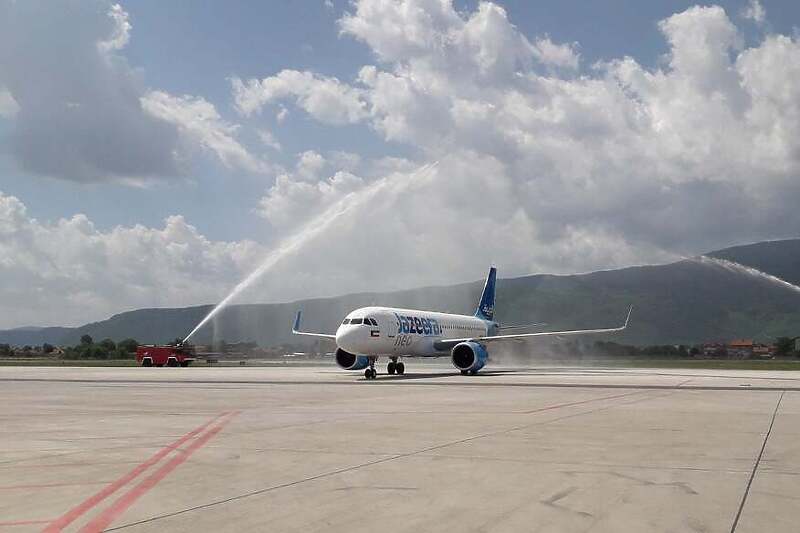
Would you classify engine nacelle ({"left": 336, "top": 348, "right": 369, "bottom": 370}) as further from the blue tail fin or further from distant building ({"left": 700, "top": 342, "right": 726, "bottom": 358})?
distant building ({"left": 700, "top": 342, "right": 726, "bottom": 358})

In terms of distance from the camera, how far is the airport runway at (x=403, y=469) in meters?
8.23

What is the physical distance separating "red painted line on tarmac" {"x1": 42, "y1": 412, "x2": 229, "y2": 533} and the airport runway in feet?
0.11

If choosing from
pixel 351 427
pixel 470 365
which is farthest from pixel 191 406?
pixel 470 365

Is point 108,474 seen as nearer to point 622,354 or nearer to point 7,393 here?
point 7,393

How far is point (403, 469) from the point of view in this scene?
1128 cm

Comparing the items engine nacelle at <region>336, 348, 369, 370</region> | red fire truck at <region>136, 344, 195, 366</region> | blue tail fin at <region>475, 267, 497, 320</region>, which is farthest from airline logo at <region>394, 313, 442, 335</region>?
red fire truck at <region>136, 344, 195, 366</region>

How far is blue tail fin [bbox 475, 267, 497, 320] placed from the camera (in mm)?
74625

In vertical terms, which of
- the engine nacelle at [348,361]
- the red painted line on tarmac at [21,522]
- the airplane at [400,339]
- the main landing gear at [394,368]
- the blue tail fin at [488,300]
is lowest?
the red painted line on tarmac at [21,522]

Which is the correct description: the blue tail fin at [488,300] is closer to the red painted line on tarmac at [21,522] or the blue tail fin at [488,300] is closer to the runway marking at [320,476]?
the runway marking at [320,476]

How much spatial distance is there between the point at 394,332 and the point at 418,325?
4576 mm

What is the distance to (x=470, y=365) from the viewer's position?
1984 inches

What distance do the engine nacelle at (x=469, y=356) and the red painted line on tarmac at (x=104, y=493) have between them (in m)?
36.8

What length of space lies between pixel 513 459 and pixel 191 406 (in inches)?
561

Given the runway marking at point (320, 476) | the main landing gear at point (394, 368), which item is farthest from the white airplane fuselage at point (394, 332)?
the runway marking at point (320, 476)
